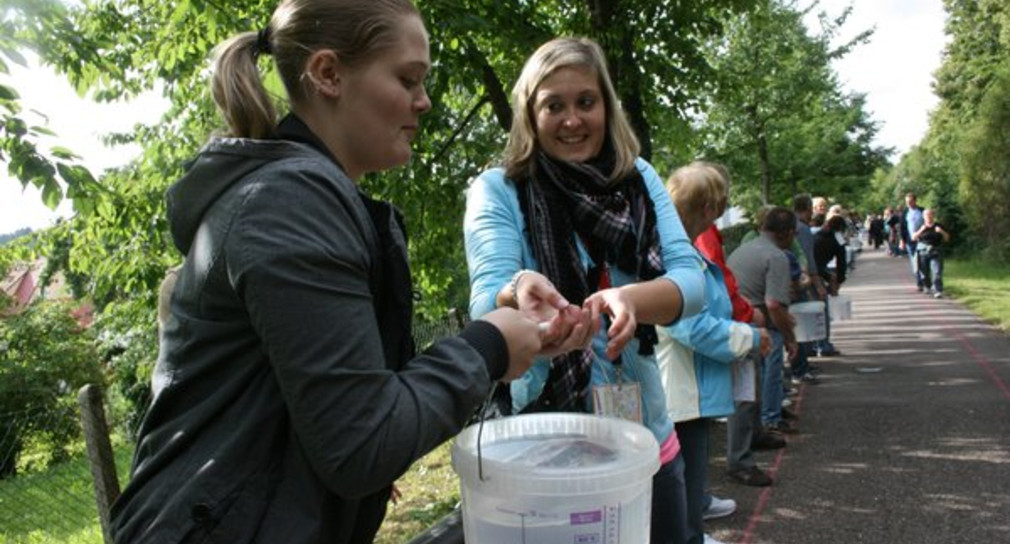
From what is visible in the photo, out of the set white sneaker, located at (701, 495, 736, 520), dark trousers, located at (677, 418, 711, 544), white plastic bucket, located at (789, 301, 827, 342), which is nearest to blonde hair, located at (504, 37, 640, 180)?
dark trousers, located at (677, 418, 711, 544)

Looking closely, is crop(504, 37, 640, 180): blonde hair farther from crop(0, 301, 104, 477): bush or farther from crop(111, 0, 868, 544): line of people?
crop(0, 301, 104, 477): bush

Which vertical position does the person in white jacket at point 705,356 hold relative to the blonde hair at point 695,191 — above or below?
below

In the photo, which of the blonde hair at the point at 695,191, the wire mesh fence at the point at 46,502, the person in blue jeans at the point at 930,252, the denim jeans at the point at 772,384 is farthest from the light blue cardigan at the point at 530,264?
the person in blue jeans at the point at 930,252

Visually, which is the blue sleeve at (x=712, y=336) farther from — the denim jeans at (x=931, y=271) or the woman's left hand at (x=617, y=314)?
the denim jeans at (x=931, y=271)

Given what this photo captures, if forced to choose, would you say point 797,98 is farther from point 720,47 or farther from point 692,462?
point 692,462

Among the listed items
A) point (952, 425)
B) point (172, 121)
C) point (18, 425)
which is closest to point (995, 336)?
point (952, 425)

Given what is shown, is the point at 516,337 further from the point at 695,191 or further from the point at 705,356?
the point at 695,191

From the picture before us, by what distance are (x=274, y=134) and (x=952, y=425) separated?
23.0 ft

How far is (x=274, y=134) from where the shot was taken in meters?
1.32

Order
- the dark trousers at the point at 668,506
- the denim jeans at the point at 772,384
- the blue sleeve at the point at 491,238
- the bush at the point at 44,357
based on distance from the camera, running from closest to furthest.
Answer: the blue sleeve at the point at 491,238
the dark trousers at the point at 668,506
the denim jeans at the point at 772,384
the bush at the point at 44,357

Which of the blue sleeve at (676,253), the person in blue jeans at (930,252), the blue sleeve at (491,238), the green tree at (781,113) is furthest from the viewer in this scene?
the green tree at (781,113)

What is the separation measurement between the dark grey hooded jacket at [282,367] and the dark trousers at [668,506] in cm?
131

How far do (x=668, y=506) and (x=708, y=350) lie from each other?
4.93 ft

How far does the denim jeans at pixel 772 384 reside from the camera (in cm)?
680
